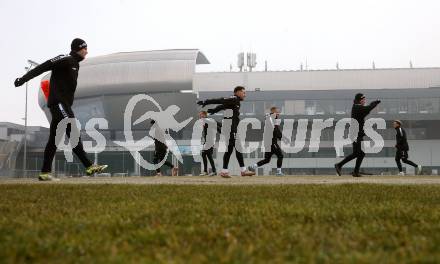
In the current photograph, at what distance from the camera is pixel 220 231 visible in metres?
2.93

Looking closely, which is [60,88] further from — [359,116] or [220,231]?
[359,116]

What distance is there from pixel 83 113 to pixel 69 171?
30.6 meters

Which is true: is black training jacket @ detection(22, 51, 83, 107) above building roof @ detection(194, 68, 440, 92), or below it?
below

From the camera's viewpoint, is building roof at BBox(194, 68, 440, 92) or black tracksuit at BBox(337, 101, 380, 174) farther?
building roof at BBox(194, 68, 440, 92)

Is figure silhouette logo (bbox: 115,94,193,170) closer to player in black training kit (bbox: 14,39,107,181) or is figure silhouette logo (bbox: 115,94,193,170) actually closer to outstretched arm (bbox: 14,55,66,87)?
player in black training kit (bbox: 14,39,107,181)

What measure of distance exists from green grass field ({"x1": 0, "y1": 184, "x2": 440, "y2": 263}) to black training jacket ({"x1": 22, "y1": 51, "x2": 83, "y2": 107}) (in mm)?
4257

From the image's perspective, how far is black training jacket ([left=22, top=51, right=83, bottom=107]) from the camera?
8625mm

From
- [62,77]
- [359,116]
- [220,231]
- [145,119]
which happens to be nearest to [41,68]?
[62,77]

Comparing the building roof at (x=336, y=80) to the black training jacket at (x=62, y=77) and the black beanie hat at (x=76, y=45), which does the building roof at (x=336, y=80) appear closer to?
the black beanie hat at (x=76, y=45)

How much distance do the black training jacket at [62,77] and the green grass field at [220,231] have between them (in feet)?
14.0

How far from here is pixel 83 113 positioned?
251ft

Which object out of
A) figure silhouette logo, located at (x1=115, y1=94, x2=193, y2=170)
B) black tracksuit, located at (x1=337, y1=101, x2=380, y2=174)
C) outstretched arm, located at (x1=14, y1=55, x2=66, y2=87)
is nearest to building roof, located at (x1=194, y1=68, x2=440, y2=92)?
figure silhouette logo, located at (x1=115, y1=94, x2=193, y2=170)

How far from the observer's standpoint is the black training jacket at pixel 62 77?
862cm

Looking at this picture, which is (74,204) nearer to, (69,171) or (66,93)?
(66,93)
